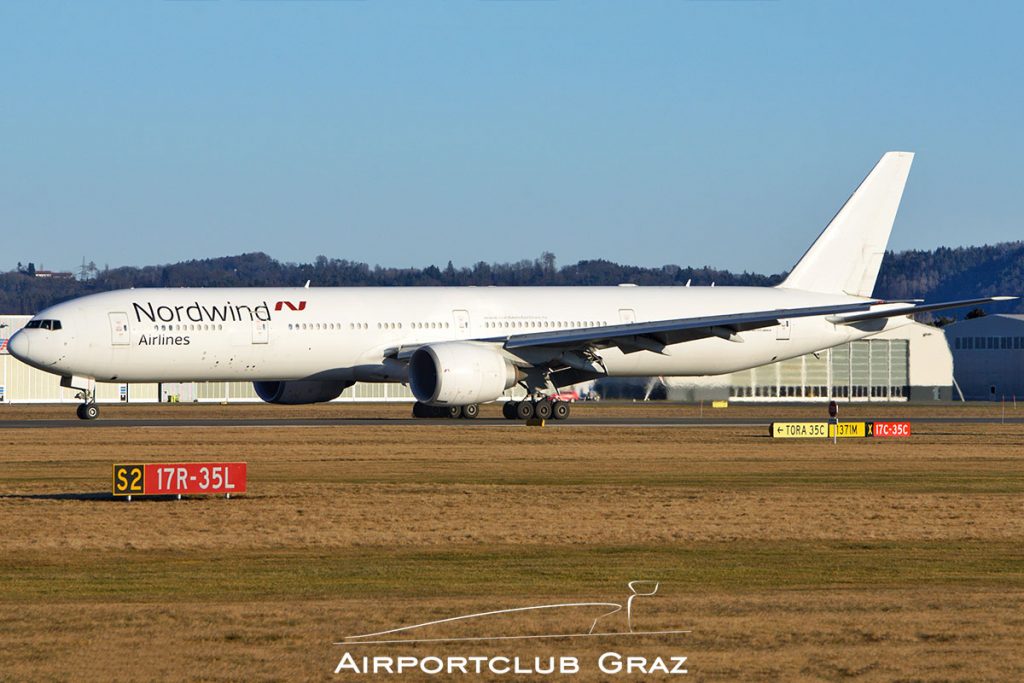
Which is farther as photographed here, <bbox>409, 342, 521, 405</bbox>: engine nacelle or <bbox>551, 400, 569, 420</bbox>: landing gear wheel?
<bbox>551, 400, 569, 420</bbox>: landing gear wheel

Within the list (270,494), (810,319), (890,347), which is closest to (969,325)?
(890,347)

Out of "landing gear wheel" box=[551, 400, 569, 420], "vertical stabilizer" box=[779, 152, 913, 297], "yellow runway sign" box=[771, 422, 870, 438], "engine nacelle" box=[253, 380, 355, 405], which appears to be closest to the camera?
"yellow runway sign" box=[771, 422, 870, 438]

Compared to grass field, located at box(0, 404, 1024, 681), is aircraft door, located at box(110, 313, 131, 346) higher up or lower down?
higher up

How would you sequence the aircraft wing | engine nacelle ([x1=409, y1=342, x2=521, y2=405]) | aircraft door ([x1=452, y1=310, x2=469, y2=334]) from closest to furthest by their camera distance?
engine nacelle ([x1=409, y1=342, x2=521, y2=405]), the aircraft wing, aircraft door ([x1=452, y1=310, x2=469, y2=334])

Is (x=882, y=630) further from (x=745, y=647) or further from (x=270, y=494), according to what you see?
(x=270, y=494)

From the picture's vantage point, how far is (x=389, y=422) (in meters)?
51.1

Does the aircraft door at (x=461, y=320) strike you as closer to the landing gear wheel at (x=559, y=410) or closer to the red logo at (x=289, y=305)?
the landing gear wheel at (x=559, y=410)

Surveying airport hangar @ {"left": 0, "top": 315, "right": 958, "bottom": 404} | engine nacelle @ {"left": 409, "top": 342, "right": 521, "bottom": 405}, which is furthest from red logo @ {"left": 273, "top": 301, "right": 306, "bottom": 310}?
airport hangar @ {"left": 0, "top": 315, "right": 958, "bottom": 404}

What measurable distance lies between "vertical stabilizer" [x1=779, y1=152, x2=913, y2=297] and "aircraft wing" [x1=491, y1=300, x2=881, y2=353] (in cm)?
661

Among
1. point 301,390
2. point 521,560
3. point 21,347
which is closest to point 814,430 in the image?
point 301,390

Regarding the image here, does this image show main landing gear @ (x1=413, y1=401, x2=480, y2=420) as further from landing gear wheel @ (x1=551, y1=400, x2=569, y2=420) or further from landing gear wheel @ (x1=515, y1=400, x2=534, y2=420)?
landing gear wheel @ (x1=551, y1=400, x2=569, y2=420)

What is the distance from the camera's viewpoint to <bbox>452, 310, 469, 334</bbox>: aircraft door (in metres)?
51.0

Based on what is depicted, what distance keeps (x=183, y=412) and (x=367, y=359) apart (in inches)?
723

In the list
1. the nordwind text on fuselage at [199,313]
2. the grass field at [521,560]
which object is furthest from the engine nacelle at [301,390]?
the grass field at [521,560]
